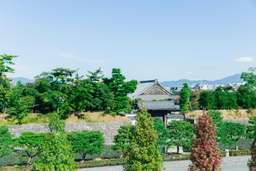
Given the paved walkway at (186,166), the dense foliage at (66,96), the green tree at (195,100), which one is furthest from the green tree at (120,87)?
the green tree at (195,100)

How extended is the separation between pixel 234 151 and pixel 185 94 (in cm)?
1532

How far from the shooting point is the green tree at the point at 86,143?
101 feet

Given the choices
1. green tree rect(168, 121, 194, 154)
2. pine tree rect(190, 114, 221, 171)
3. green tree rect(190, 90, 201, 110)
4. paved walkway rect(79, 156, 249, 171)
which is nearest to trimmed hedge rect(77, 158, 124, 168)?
paved walkway rect(79, 156, 249, 171)

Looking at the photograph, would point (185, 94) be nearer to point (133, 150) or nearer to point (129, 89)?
point (129, 89)

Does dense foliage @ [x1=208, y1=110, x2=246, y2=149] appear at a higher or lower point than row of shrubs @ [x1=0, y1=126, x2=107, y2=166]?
higher

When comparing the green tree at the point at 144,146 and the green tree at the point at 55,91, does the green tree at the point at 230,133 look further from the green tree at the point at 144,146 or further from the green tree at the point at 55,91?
the green tree at the point at 144,146

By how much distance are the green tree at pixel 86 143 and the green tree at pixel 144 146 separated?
47.0 feet

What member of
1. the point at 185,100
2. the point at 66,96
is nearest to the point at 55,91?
the point at 66,96

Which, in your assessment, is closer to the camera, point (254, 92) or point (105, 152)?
point (105, 152)

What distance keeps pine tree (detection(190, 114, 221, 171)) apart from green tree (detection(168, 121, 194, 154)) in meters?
18.1

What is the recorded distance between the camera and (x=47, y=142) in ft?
48.4

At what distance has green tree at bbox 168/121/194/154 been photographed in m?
34.3

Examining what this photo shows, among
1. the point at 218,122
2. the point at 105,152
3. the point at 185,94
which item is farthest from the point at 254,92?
the point at 105,152

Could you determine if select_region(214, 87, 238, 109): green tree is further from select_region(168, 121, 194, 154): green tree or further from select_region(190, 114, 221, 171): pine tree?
select_region(190, 114, 221, 171): pine tree
